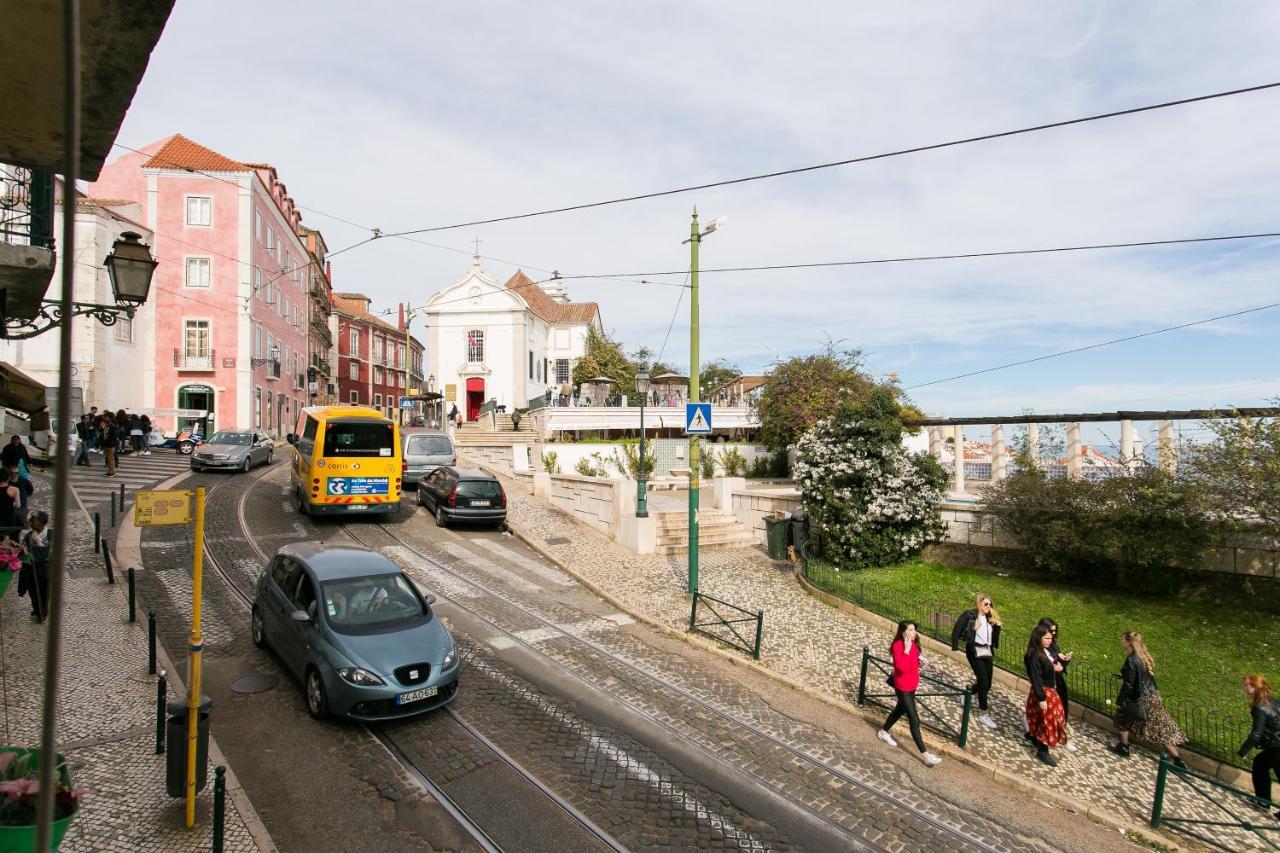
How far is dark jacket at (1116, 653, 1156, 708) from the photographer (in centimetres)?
823

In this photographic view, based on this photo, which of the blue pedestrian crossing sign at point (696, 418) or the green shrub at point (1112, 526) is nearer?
Answer: the green shrub at point (1112, 526)

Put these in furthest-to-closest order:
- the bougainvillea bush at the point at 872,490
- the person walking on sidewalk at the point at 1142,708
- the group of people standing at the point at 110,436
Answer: the group of people standing at the point at 110,436 < the bougainvillea bush at the point at 872,490 < the person walking on sidewalk at the point at 1142,708

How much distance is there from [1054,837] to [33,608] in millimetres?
13688

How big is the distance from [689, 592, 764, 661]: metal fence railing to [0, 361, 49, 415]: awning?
12.0m

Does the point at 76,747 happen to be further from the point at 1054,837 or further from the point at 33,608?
the point at 1054,837

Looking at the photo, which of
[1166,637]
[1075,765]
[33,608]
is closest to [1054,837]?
[1075,765]

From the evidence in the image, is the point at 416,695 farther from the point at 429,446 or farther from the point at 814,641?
the point at 429,446

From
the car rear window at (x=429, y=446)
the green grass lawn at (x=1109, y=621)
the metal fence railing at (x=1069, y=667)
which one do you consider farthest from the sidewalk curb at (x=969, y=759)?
the car rear window at (x=429, y=446)

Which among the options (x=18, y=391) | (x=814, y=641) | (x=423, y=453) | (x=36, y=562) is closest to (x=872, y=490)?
(x=814, y=641)

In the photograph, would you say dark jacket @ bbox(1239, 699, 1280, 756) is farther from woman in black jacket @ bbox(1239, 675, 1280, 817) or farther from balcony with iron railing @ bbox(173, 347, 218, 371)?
balcony with iron railing @ bbox(173, 347, 218, 371)

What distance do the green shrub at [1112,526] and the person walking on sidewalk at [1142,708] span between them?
4682 millimetres

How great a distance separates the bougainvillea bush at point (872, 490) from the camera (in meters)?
15.6

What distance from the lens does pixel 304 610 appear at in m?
8.50

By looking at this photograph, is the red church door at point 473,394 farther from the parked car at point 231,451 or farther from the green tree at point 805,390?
the green tree at point 805,390
